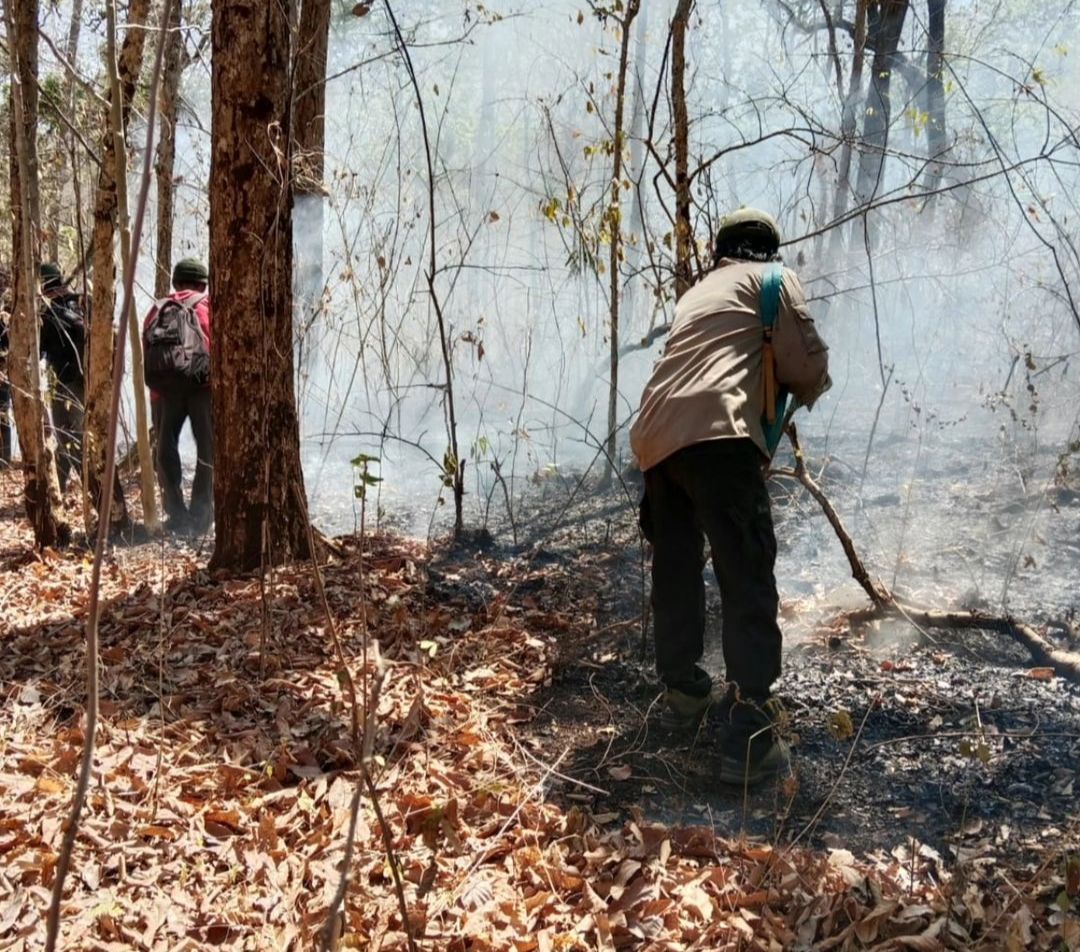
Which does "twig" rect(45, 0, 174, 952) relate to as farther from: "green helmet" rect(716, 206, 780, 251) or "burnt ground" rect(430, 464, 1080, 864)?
"green helmet" rect(716, 206, 780, 251)

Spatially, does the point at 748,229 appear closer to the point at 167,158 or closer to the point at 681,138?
the point at 681,138

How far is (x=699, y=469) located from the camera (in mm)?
2850

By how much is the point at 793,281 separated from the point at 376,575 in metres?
2.58

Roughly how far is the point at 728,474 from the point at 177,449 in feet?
15.0


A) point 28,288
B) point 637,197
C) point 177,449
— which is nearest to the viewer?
point 637,197

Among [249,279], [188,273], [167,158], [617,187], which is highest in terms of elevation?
[167,158]

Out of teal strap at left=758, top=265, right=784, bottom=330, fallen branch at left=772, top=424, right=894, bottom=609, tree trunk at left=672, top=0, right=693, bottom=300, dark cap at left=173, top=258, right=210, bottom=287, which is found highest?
tree trunk at left=672, top=0, right=693, bottom=300

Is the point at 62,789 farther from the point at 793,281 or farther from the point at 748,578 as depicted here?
the point at 793,281

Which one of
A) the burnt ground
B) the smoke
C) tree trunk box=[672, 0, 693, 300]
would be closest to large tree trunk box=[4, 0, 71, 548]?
the smoke

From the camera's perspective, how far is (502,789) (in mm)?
2670

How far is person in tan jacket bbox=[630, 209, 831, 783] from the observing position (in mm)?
2816

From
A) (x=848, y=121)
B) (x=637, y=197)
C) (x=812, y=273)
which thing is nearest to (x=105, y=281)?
(x=637, y=197)

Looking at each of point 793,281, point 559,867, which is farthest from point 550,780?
point 793,281

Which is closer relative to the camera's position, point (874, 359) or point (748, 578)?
point (748, 578)
